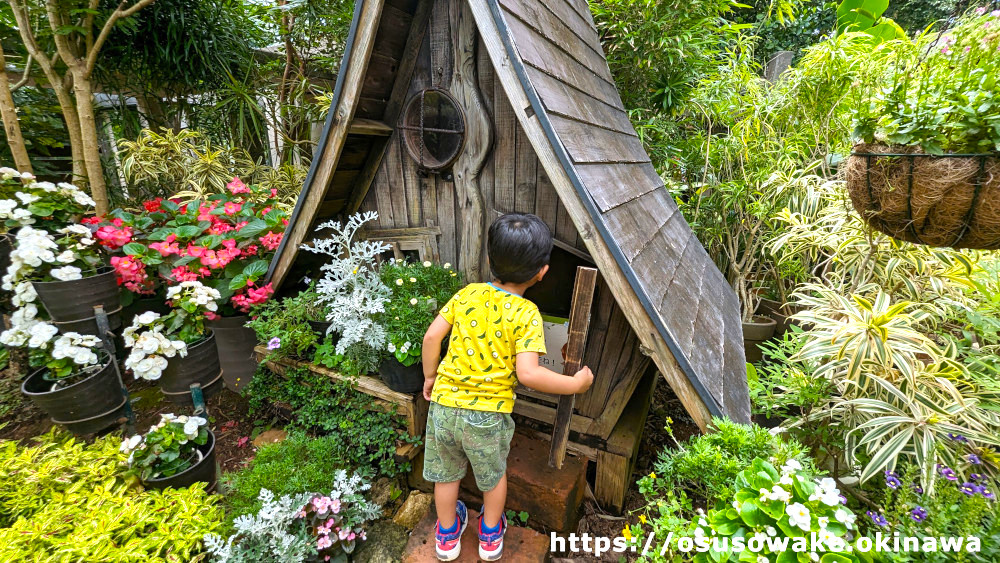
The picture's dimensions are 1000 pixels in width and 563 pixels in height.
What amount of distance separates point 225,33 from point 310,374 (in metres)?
4.50

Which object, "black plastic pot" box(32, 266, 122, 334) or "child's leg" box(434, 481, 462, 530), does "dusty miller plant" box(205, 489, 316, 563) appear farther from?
"black plastic pot" box(32, 266, 122, 334)

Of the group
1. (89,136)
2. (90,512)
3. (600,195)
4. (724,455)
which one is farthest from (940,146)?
(89,136)

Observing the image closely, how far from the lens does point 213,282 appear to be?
273cm

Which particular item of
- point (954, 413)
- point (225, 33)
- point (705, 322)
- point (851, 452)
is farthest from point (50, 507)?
point (225, 33)

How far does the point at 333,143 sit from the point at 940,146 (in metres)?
2.46

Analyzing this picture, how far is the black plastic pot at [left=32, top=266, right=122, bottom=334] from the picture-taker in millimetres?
2357

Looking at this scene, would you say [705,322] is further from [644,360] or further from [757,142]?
[757,142]

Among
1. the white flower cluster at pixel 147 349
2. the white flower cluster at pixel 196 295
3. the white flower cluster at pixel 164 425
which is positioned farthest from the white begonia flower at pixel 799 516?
the white flower cluster at pixel 196 295

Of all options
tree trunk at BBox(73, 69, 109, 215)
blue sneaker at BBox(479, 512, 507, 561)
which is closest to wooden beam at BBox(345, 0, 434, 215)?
blue sneaker at BBox(479, 512, 507, 561)

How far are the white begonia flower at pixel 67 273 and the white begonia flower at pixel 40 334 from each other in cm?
31

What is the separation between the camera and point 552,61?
1.98 meters

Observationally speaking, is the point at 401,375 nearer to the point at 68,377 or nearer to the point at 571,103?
the point at 571,103

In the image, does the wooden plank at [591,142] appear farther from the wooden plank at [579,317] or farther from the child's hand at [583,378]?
the child's hand at [583,378]

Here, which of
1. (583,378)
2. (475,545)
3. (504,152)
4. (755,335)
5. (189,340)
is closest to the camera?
(583,378)
